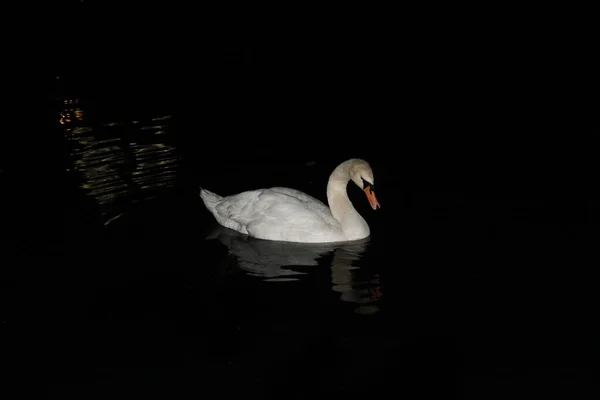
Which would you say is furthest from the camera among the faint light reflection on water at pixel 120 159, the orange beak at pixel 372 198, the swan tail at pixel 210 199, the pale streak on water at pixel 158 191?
the faint light reflection on water at pixel 120 159

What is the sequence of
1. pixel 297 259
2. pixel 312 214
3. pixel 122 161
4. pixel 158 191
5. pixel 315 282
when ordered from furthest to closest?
pixel 122 161 < pixel 158 191 < pixel 312 214 < pixel 297 259 < pixel 315 282

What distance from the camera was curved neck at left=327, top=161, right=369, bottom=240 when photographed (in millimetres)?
10195

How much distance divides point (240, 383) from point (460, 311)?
2.42m

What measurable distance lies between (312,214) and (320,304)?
2.02m

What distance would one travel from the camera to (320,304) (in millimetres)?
8422

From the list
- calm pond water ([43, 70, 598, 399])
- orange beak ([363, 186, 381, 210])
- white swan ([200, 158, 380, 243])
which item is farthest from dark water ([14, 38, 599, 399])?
orange beak ([363, 186, 381, 210])

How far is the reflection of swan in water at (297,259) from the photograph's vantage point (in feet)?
28.9

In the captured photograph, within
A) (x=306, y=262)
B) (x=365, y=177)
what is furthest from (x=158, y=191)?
(x=365, y=177)

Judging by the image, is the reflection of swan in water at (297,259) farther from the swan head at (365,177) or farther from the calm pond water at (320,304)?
the swan head at (365,177)

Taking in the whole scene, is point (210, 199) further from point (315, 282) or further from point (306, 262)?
point (315, 282)

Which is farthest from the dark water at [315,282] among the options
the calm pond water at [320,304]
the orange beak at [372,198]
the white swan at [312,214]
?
the orange beak at [372,198]

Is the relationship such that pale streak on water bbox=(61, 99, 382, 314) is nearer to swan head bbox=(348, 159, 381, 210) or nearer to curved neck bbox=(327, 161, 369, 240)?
curved neck bbox=(327, 161, 369, 240)

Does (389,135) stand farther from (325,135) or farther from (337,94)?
(337,94)

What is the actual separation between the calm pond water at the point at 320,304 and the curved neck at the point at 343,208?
0.19 m
